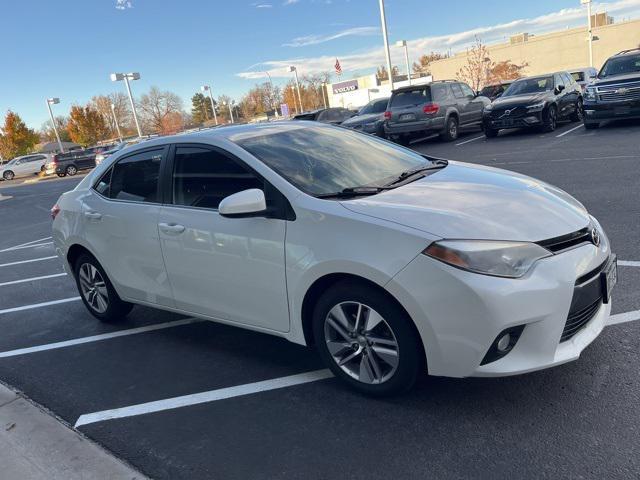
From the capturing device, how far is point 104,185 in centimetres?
495

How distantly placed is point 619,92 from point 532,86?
341cm

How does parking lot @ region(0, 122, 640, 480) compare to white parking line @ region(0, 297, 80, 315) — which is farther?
white parking line @ region(0, 297, 80, 315)

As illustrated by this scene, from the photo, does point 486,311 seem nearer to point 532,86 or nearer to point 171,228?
point 171,228

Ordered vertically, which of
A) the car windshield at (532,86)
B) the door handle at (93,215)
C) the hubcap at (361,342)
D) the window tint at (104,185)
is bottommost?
the hubcap at (361,342)

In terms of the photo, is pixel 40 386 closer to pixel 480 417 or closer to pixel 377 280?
pixel 377 280

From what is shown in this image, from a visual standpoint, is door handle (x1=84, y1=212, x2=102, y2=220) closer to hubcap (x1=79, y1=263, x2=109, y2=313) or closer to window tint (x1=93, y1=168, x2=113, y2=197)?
window tint (x1=93, y1=168, x2=113, y2=197)

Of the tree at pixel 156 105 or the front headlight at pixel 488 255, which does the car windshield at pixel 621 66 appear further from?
the tree at pixel 156 105

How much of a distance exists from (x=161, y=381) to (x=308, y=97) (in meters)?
92.7

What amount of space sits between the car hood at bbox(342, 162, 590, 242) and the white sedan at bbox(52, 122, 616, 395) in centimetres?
1

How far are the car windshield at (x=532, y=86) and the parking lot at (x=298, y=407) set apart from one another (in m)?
12.3

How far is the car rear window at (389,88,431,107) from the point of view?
17.3 m

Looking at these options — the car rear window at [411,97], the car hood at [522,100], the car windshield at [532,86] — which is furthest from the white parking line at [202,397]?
the car windshield at [532,86]

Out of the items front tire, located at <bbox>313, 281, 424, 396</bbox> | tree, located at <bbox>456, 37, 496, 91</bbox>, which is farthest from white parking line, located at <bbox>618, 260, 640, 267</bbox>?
tree, located at <bbox>456, 37, 496, 91</bbox>

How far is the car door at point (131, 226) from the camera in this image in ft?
14.0
